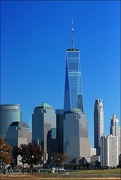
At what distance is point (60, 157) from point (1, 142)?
9291 centimetres

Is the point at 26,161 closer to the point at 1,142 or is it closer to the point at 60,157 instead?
the point at 1,142

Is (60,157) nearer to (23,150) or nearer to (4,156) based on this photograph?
(23,150)

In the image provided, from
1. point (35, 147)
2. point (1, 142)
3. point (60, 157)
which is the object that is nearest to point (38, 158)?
point (35, 147)

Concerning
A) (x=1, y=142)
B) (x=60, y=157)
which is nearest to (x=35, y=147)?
(x=1, y=142)

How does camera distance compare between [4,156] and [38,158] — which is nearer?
[4,156]

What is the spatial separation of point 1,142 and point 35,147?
36.0 m

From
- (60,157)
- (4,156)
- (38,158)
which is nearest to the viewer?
(4,156)

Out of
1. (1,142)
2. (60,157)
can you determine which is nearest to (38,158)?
(1,142)

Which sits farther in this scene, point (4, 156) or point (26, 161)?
point (26, 161)

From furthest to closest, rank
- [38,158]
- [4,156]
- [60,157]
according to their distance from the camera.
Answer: [60,157], [38,158], [4,156]

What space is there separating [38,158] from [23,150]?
574cm

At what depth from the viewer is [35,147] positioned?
411 feet

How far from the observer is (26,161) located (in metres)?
126

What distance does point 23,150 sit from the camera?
127 meters
